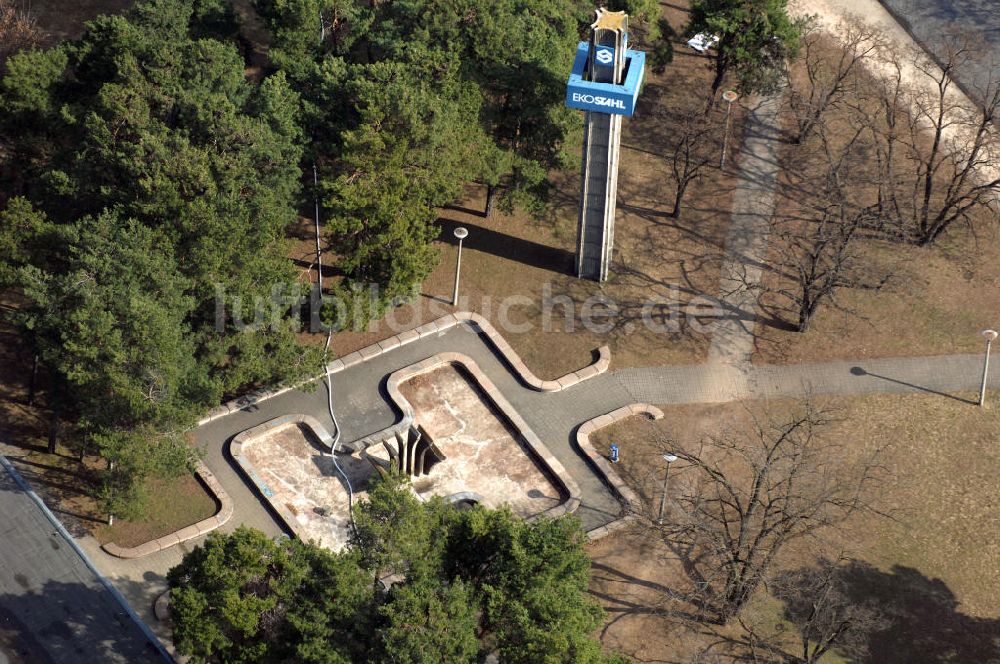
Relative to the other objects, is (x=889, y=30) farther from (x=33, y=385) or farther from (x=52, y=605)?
(x=52, y=605)

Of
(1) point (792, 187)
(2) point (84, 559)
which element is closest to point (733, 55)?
(1) point (792, 187)

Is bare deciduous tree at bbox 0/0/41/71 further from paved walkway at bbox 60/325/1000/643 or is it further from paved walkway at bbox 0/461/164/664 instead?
paved walkway at bbox 0/461/164/664

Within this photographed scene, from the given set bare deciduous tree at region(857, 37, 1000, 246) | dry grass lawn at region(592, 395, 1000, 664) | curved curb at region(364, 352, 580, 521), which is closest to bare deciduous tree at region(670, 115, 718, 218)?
bare deciduous tree at region(857, 37, 1000, 246)

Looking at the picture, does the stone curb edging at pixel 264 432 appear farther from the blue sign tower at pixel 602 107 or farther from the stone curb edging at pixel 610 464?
the blue sign tower at pixel 602 107

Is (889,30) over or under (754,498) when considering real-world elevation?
over

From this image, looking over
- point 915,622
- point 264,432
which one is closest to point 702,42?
point 264,432

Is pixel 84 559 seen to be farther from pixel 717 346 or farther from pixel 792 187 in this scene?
pixel 792 187
